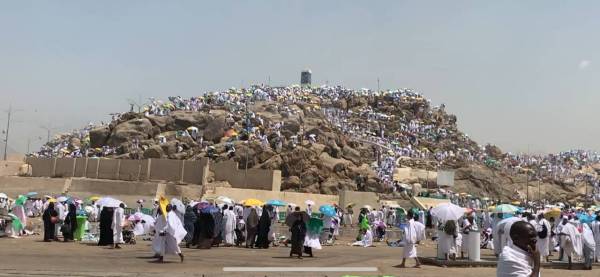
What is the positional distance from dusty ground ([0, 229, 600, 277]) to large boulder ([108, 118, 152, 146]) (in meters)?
33.6

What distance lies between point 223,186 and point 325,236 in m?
16.9

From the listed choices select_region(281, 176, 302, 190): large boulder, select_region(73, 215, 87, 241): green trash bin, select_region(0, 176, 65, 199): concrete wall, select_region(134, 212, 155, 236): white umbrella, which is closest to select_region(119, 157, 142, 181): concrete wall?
select_region(0, 176, 65, 199): concrete wall

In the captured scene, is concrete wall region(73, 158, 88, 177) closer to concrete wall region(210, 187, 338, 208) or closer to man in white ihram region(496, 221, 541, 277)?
concrete wall region(210, 187, 338, 208)

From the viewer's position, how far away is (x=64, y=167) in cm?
4388

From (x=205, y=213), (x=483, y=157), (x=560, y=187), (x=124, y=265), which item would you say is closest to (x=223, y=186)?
(x=205, y=213)

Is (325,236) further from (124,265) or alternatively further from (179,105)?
(179,105)

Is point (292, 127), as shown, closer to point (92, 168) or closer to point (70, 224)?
point (92, 168)

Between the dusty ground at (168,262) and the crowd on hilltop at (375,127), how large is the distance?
28414 millimetres

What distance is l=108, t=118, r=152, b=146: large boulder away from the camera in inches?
2077

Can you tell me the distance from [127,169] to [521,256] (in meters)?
39.7

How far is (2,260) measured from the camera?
1362 centimetres

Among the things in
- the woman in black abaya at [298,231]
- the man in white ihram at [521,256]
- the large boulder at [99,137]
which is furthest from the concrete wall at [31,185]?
the man in white ihram at [521,256]

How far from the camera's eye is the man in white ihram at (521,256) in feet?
15.3

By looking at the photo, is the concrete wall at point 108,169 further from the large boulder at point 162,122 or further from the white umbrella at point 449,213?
the white umbrella at point 449,213
